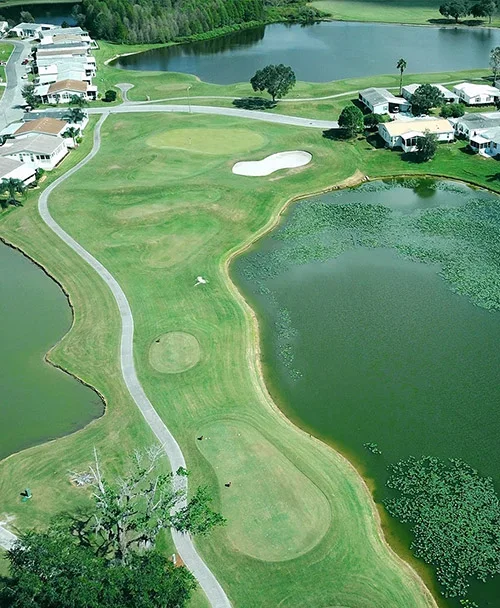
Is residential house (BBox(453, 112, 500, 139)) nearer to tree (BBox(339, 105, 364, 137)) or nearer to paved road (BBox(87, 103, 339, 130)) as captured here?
tree (BBox(339, 105, 364, 137))

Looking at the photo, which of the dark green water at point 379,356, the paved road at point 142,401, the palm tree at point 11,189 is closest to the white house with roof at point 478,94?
the dark green water at point 379,356

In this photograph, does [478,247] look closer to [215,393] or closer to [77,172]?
[215,393]

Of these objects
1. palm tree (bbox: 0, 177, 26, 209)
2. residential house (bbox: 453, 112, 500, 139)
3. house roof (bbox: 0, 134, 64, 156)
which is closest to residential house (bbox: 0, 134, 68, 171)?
house roof (bbox: 0, 134, 64, 156)

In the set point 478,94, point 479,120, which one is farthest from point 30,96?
point 478,94

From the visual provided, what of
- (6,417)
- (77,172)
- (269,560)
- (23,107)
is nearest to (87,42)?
(23,107)

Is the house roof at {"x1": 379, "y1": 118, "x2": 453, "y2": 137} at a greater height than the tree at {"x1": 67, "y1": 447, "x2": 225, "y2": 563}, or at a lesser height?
greater

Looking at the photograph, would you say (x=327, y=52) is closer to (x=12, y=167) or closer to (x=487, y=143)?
(x=487, y=143)
